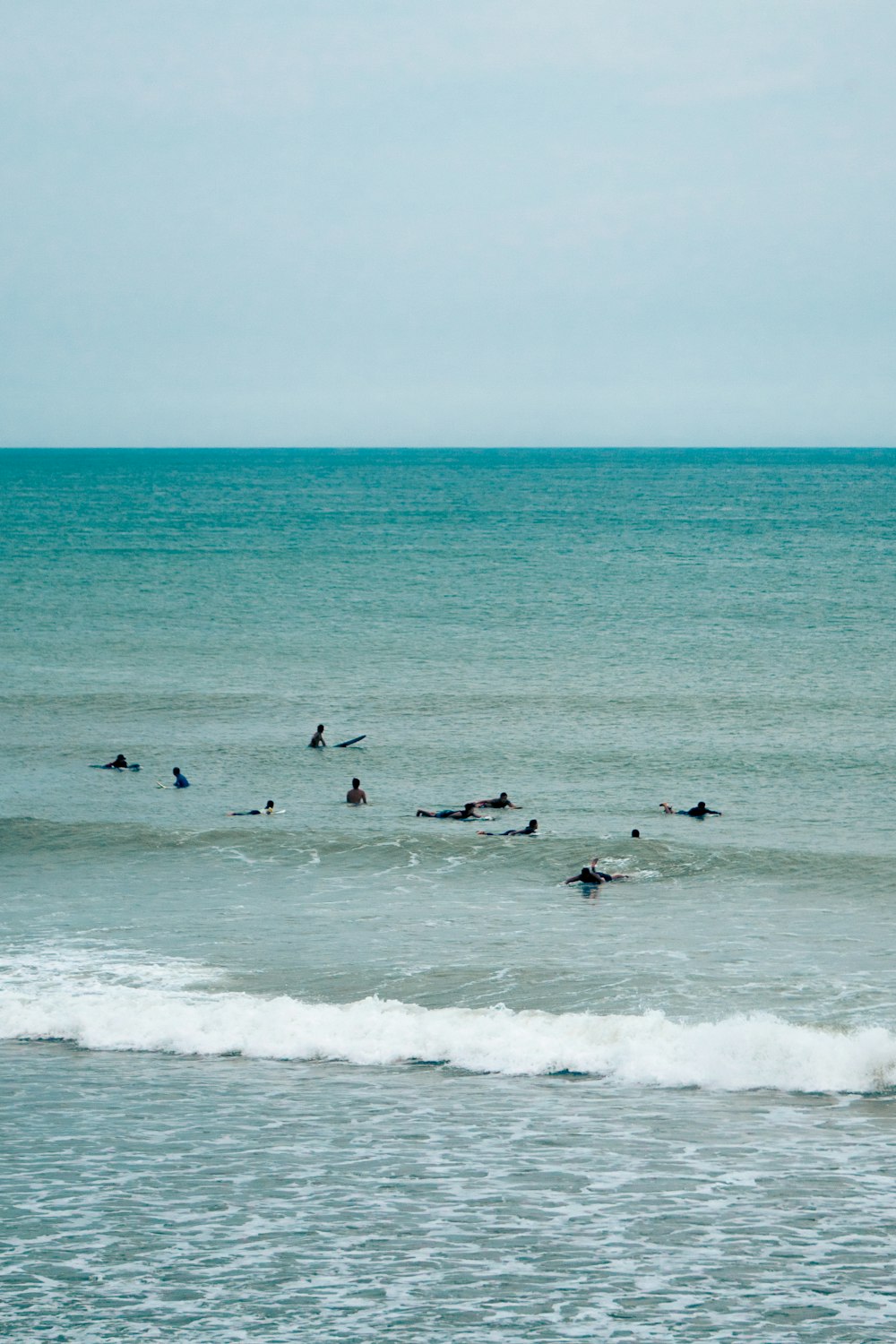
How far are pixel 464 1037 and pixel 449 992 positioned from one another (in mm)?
2132

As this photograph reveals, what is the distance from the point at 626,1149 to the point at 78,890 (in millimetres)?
16113

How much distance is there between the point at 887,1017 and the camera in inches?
851

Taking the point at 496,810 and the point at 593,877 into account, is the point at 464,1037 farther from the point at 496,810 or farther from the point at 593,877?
the point at 496,810

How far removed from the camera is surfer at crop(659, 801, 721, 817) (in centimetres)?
3428

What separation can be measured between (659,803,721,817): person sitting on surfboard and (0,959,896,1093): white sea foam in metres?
12.7

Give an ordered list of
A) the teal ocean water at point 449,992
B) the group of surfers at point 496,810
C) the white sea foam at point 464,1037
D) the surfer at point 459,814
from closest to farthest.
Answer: the teal ocean water at point 449,992 → the white sea foam at point 464,1037 → the group of surfers at point 496,810 → the surfer at point 459,814

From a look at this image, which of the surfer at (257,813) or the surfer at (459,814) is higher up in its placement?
the surfer at (459,814)

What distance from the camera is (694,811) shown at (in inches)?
1350

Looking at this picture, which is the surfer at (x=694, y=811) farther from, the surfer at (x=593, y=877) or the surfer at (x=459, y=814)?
the surfer at (x=459, y=814)

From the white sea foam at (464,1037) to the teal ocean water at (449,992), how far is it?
64mm

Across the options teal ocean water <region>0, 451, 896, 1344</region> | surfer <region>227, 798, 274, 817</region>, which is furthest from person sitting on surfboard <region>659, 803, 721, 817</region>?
surfer <region>227, 798, 274, 817</region>

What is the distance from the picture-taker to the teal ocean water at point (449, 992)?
1448cm

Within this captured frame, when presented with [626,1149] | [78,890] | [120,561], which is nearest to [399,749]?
[78,890]

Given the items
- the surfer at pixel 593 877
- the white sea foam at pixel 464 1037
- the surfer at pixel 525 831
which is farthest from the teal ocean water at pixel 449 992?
the surfer at pixel 593 877
